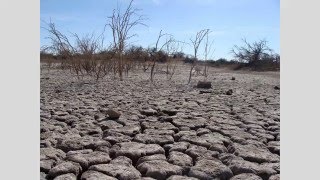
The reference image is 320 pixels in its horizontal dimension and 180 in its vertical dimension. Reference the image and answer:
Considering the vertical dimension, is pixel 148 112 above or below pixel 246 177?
above

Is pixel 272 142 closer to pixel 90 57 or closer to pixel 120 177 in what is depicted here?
pixel 120 177

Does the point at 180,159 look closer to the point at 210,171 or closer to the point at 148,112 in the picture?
the point at 210,171

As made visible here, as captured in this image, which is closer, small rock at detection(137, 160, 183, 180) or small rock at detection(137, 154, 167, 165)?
small rock at detection(137, 160, 183, 180)

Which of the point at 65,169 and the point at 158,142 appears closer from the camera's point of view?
the point at 65,169

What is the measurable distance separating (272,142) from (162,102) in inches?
75.4

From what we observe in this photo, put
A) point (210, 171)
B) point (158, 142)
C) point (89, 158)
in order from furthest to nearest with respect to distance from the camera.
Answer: point (158, 142), point (89, 158), point (210, 171)

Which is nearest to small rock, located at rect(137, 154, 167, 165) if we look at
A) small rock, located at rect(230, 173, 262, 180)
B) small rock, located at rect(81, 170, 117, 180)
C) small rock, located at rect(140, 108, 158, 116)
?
small rock, located at rect(81, 170, 117, 180)

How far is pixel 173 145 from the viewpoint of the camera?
2.27m

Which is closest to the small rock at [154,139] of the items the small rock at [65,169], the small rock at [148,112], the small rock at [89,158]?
the small rock at [89,158]

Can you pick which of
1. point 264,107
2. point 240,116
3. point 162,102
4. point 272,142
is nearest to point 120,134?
point 272,142

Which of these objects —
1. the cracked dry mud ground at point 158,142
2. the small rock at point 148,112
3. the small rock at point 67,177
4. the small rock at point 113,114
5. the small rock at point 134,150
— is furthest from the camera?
the small rock at point 148,112

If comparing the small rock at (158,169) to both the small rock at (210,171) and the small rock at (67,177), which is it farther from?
the small rock at (67,177)

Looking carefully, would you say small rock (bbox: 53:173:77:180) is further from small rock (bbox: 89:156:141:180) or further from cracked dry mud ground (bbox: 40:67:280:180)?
small rock (bbox: 89:156:141:180)

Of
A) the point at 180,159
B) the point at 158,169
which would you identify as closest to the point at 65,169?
the point at 158,169
